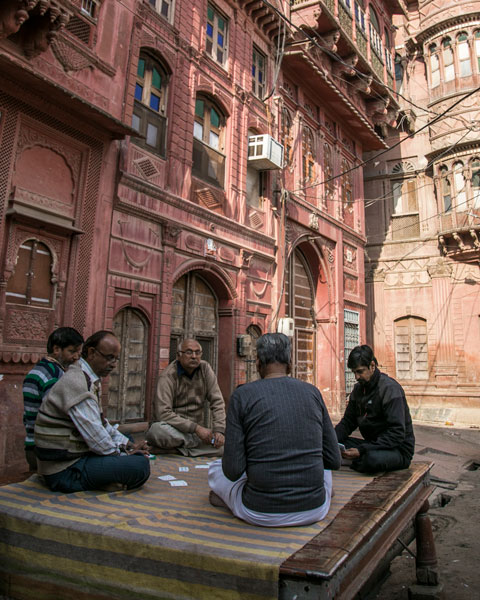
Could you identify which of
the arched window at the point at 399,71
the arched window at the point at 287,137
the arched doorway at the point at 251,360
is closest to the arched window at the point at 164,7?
the arched window at the point at 287,137

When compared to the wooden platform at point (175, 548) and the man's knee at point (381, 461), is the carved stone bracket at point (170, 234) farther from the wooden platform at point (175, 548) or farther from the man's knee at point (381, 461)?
the wooden platform at point (175, 548)

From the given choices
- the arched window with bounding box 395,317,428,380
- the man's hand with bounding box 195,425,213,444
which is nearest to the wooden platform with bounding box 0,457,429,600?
the man's hand with bounding box 195,425,213,444

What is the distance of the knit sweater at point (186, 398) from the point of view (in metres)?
5.29

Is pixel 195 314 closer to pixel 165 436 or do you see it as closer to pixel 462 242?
pixel 165 436

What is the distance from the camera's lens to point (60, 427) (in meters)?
3.20

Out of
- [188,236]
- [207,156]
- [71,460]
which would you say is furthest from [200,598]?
[207,156]

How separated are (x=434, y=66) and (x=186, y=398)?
1981 cm

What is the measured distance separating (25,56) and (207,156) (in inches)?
188

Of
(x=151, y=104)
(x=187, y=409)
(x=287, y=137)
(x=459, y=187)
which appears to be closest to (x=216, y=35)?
(x=151, y=104)

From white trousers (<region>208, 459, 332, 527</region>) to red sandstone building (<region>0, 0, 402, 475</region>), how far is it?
399cm

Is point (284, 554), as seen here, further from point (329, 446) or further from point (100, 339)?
point (100, 339)

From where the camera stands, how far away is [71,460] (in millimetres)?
3266

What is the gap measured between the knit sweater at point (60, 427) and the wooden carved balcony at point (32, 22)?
4590mm

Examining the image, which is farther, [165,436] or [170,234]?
[170,234]
